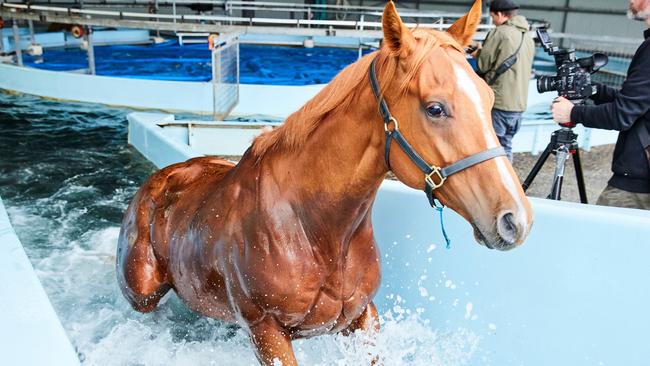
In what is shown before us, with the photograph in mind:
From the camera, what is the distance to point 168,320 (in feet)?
7.46

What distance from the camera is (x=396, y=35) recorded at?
1113 mm

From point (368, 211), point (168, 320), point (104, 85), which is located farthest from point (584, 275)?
point (104, 85)

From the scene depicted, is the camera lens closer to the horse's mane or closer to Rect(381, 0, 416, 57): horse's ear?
the horse's mane

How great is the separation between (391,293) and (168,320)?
2.99ft

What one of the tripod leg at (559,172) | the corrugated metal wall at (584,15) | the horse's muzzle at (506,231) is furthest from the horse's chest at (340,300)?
the corrugated metal wall at (584,15)

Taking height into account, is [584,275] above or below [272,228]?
below

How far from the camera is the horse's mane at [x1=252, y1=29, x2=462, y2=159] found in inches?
44.4

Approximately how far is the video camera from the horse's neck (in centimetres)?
154

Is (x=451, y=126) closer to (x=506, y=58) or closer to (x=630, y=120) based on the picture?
(x=630, y=120)

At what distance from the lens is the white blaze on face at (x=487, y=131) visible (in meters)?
1.04

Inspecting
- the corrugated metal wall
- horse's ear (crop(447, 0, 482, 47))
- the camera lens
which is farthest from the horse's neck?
the corrugated metal wall

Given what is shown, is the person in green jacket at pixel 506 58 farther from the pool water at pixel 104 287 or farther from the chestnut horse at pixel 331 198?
the chestnut horse at pixel 331 198

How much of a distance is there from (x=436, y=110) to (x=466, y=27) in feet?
0.95

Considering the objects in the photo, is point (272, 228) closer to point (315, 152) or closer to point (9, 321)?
point (315, 152)
